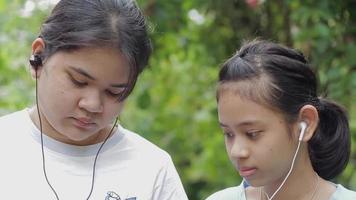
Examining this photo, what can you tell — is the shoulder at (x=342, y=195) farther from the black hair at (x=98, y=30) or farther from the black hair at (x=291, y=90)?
the black hair at (x=98, y=30)

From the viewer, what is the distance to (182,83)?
4.58 meters

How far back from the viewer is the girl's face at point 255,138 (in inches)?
77.7

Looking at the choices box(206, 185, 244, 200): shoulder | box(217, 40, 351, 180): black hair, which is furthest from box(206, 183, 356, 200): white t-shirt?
box(217, 40, 351, 180): black hair

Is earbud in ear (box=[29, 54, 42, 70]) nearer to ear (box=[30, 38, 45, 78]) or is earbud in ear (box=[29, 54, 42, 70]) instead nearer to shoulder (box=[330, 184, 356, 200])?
ear (box=[30, 38, 45, 78])

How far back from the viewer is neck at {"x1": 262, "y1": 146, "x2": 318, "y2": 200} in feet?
6.86

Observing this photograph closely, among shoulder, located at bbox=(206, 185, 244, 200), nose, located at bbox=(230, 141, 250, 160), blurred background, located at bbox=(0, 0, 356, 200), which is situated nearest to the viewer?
nose, located at bbox=(230, 141, 250, 160)

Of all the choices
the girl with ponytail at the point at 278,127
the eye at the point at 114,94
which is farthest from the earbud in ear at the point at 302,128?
the eye at the point at 114,94

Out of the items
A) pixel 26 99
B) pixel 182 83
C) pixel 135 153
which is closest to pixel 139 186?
pixel 135 153

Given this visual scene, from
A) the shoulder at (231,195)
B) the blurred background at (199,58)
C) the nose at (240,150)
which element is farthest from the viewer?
the blurred background at (199,58)

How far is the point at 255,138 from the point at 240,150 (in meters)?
0.05

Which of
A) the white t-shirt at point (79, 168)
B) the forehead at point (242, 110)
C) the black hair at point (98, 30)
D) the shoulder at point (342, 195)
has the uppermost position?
the black hair at point (98, 30)

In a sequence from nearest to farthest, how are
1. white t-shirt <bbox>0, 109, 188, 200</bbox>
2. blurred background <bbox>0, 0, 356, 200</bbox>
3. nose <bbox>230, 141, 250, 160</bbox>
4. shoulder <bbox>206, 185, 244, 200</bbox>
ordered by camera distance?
nose <bbox>230, 141, 250, 160</bbox> < white t-shirt <bbox>0, 109, 188, 200</bbox> < shoulder <bbox>206, 185, 244, 200</bbox> < blurred background <bbox>0, 0, 356, 200</bbox>

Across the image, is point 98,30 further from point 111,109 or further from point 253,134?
point 253,134

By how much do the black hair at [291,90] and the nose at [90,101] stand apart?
0.32m
